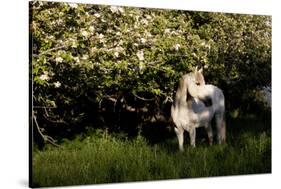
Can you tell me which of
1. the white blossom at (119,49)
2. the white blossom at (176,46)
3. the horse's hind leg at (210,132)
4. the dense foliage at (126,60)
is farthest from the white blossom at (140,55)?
the horse's hind leg at (210,132)

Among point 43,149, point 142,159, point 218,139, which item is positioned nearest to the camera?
point 43,149

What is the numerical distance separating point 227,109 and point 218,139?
0.36 m

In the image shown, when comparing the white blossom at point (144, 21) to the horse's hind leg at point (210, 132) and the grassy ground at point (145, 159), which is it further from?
the horse's hind leg at point (210, 132)

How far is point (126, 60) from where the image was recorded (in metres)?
7.82

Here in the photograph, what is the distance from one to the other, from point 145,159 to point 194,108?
845mm

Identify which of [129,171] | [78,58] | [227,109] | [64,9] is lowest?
[129,171]

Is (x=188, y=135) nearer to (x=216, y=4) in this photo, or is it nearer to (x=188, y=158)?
(x=188, y=158)

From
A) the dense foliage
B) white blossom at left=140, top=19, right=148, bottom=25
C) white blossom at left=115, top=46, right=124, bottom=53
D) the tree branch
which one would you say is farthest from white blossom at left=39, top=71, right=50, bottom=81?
white blossom at left=140, top=19, right=148, bottom=25

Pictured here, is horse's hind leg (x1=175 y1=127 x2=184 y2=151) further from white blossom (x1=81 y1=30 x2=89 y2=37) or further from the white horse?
white blossom (x1=81 y1=30 x2=89 y2=37)

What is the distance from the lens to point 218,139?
27.8ft

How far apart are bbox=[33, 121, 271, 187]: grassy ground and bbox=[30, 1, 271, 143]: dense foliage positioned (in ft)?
0.69

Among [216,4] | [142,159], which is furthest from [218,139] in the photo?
[216,4]

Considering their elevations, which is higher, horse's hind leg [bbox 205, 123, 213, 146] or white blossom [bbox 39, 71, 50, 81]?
white blossom [bbox 39, 71, 50, 81]

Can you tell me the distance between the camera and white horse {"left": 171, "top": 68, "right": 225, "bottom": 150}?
8.19m
